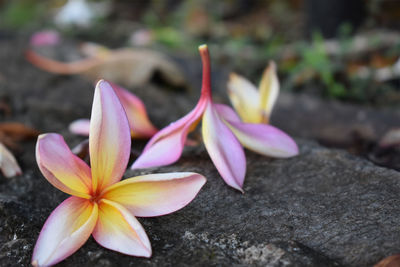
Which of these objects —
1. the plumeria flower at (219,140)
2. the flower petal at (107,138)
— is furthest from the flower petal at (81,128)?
the flower petal at (107,138)

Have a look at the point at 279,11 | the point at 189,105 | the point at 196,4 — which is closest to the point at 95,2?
the point at 196,4

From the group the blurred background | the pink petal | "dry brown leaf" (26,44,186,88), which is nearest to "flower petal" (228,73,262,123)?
"dry brown leaf" (26,44,186,88)

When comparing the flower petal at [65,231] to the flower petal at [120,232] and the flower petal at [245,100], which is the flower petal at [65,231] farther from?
the flower petal at [245,100]

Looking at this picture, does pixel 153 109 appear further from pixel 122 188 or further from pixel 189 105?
pixel 122 188

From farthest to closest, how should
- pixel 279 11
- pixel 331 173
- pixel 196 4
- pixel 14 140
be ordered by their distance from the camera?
pixel 196 4
pixel 279 11
pixel 14 140
pixel 331 173

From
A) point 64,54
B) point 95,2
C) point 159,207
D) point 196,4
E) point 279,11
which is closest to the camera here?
point 159,207

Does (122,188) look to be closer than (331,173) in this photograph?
Yes

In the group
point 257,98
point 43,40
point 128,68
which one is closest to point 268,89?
point 257,98
